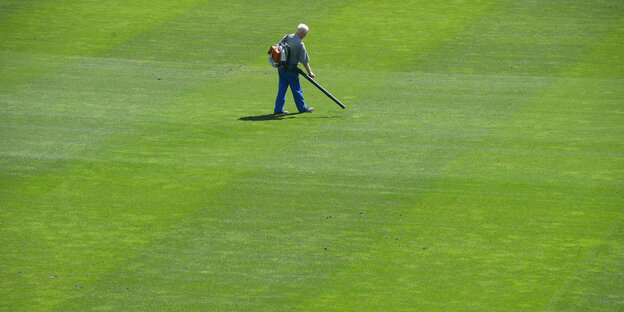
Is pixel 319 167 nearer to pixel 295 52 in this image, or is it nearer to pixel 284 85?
pixel 284 85

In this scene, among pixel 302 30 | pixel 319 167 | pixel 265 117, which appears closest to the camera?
pixel 319 167

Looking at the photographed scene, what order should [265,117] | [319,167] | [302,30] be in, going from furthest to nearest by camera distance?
[302,30]
[265,117]
[319,167]

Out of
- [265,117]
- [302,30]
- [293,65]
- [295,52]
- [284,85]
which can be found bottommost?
[265,117]

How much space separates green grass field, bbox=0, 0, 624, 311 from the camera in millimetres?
10133

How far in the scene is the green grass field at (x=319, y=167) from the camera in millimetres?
10133

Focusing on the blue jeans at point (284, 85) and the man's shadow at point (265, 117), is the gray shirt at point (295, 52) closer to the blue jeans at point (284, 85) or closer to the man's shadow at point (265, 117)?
the blue jeans at point (284, 85)

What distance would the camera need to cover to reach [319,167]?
1441cm

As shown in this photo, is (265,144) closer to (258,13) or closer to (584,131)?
(584,131)

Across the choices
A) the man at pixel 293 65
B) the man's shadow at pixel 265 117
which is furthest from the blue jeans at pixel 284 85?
the man's shadow at pixel 265 117

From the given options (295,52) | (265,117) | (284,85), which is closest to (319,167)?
(265,117)

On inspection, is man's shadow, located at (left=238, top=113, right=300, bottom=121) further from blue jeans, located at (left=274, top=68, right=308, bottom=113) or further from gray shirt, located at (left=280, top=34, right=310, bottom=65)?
gray shirt, located at (left=280, top=34, right=310, bottom=65)

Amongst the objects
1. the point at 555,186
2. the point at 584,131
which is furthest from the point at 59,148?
the point at 584,131

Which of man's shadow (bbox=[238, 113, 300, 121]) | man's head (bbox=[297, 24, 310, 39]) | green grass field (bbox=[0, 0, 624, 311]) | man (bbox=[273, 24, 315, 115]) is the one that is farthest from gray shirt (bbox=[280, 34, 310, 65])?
green grass field (bbox=[0, 0, 624, 311])

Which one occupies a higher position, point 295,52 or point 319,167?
point 295,52
